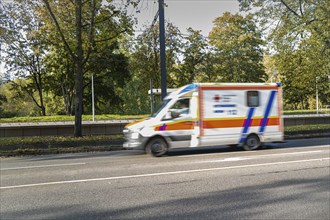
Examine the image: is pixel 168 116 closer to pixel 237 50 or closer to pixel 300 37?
pixel 300 37

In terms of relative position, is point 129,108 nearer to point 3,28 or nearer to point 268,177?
point 3,28

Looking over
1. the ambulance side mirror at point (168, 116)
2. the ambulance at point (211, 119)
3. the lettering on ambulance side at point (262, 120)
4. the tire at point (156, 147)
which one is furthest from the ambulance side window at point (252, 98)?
the tire at point (156, 147)

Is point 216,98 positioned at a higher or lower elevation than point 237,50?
lower

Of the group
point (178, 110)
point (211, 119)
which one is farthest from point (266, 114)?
point (178, 110)

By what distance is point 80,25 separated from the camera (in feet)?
48.1

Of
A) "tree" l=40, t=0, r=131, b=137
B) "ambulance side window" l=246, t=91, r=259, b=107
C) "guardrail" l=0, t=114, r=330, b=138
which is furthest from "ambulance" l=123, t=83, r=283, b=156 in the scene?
"guardrail" l=0, t=114, r=330, b=138

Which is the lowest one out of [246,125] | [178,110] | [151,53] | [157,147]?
[157,147]

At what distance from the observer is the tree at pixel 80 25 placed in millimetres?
14609

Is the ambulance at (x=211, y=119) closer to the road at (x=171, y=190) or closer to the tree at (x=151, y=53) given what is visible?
the road at (x=171, y=190)

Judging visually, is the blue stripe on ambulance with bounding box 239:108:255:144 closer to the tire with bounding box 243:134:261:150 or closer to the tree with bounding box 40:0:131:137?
the tire with bounding box 243:134:261:150

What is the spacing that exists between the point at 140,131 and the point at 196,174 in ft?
12.3

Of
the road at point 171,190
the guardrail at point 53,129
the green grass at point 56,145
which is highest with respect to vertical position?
the guardrail at point 53,129

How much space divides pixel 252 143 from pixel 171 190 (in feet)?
22.5

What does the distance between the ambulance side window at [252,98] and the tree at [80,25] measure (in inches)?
293
